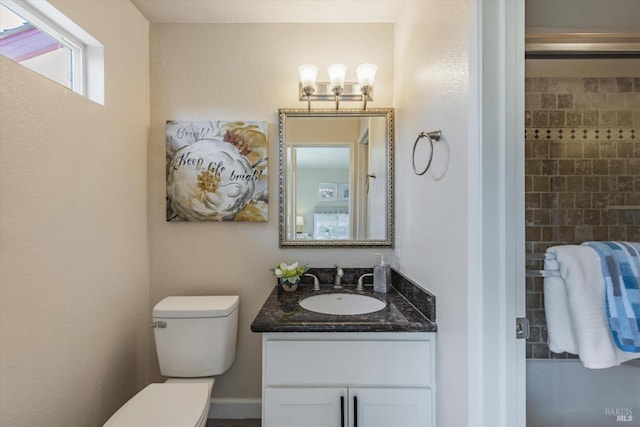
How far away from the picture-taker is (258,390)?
192 cm

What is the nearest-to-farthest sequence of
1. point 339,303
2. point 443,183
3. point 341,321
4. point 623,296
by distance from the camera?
1. point 623,296
2. point 443,183
3. point 341,321
4. point 339,303

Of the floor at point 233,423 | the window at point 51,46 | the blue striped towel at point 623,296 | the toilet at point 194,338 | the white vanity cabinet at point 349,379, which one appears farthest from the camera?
the floor at point 233,423

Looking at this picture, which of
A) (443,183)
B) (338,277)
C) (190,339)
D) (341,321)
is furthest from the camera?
(338,277)

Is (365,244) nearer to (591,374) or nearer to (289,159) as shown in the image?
(289,159)

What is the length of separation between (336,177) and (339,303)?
76 cm

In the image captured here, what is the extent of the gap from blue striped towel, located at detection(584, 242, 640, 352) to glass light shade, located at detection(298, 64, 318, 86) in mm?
1588

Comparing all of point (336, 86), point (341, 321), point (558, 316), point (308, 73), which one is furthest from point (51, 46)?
point (558, 316)

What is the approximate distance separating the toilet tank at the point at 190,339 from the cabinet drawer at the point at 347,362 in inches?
19.6

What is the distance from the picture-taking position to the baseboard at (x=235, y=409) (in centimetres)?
190

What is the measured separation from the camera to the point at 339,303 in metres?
1.74

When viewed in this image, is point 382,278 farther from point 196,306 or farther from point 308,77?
point 308,77

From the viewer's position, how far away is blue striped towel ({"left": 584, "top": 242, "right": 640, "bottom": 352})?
998 mm

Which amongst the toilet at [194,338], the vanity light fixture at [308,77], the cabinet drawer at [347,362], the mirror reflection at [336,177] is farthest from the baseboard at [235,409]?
the vanity light fixture at [308,77]

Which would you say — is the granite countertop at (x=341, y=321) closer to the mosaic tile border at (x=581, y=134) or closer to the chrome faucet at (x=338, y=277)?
the chrome faucet at (x=338, y=277)
